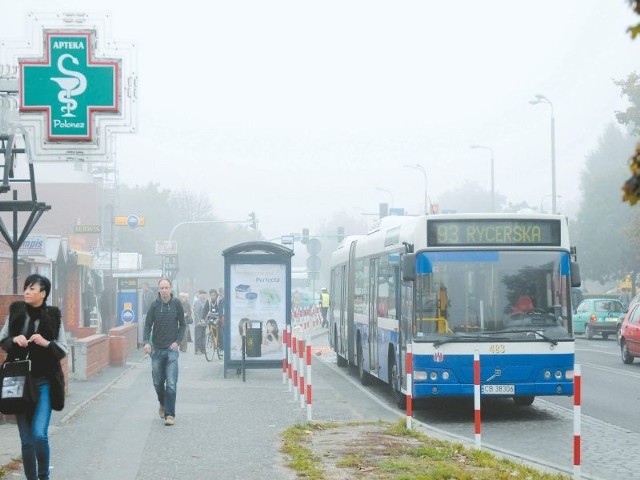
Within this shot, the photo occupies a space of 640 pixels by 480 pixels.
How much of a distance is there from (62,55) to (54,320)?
7.37 m

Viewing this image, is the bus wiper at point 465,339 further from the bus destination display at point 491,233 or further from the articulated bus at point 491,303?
the bus destination display at point 491,233

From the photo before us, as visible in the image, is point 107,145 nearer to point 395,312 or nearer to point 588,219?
point 395,312

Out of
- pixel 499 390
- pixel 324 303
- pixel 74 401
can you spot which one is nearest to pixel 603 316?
pixel 324 303

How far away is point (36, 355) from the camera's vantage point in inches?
348

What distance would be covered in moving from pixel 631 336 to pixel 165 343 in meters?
16.1

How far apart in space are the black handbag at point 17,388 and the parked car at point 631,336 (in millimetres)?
20720

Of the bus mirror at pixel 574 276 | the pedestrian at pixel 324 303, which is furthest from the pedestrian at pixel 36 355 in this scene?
the pedestrian at pixel 324 303

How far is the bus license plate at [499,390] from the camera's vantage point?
1538 cm

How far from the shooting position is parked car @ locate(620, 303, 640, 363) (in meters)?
27.3

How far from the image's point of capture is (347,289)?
2469 cm

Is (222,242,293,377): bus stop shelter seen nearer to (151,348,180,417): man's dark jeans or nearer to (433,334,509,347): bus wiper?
(433,334,509,347): bus wiper

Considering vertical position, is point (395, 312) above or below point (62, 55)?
below

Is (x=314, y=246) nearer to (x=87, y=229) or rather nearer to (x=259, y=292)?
(x=87, y=229)

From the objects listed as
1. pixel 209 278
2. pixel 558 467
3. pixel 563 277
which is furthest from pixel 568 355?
pixel 209 278
